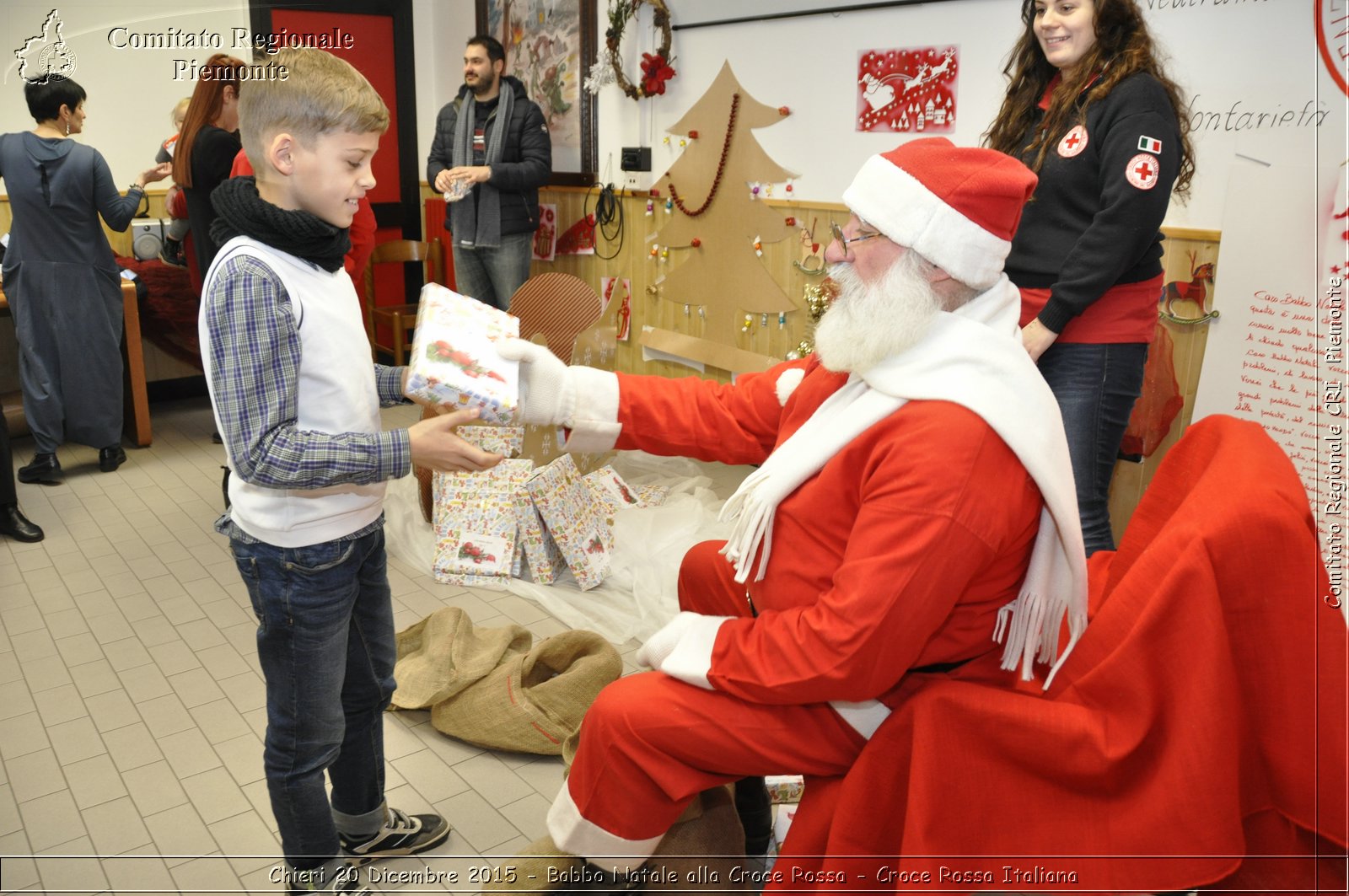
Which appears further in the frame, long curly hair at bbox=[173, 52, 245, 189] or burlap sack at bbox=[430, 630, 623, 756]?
long curly hair at bbox=[173, 52, 245, 189]

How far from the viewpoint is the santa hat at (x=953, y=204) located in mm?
1545

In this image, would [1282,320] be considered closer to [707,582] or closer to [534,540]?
[707,582]

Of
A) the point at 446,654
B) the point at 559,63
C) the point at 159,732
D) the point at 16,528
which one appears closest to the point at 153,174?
the point at 16,528

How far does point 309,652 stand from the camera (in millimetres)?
1663

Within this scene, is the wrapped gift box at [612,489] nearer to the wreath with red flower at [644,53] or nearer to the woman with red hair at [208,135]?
the woman with red hair at [208,135]

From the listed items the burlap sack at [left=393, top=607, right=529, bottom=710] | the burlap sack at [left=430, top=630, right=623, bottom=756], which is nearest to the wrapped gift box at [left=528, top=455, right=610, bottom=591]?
the burlap sack at [left=393, top=607, right=529, bottom=710]

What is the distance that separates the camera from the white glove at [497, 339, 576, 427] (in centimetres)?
→ 184

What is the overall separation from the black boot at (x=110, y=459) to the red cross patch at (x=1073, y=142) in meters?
4.06

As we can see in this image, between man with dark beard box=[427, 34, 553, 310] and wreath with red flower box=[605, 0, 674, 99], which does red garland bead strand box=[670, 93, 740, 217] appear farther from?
man with dark beard box=[427, 34, 553, 310]

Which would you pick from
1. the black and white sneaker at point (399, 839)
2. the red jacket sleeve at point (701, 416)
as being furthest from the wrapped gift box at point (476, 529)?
the red jacket sleeve at point (701, 416)

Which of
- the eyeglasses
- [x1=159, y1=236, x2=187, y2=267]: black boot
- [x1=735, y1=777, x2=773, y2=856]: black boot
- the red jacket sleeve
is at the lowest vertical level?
[x1=735, y1=777, x2=773, y2=856]: black boot

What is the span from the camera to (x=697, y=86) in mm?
4672

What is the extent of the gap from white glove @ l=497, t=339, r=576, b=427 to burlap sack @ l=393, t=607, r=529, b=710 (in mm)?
876

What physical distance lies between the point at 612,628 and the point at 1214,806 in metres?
1.94
